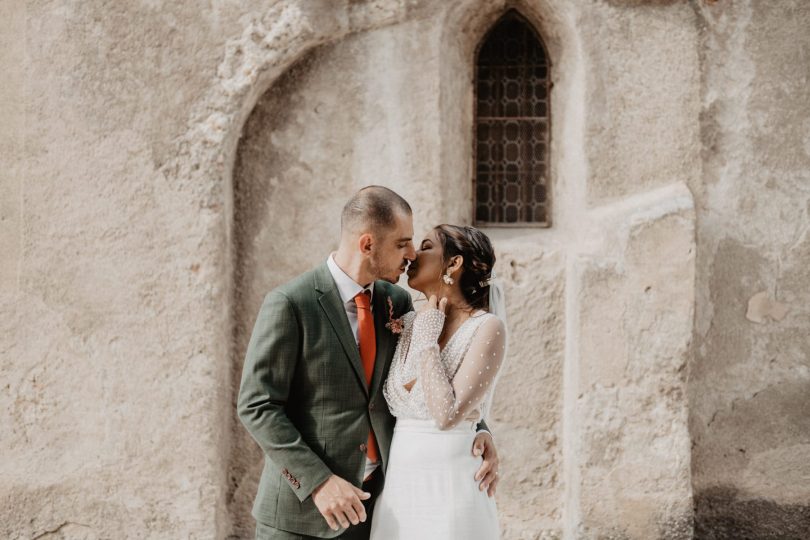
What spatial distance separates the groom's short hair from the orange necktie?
28cm

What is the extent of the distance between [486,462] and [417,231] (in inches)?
85.5

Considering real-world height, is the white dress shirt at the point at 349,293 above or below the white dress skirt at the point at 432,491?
above

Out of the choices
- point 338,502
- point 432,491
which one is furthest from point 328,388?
point 432,491

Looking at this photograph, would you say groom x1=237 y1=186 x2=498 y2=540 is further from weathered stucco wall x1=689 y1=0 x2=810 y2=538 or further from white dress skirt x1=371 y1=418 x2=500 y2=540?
weathered stucco wall x1=689 y1=0 x2=810 y2=538

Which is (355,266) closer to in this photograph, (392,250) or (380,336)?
(392,250)

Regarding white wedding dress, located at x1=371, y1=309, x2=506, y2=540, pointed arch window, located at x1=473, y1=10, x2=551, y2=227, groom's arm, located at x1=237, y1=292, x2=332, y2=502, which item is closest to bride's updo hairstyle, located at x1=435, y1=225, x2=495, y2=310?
white wedding dress, located at x1=371, y1=309, x2=506, y2=540

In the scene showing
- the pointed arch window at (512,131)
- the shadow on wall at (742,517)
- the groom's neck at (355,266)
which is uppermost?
the pointed arch window at (512,131)

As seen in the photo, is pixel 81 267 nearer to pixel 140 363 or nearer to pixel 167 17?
pixel 140 363

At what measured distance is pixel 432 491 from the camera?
3109 mm

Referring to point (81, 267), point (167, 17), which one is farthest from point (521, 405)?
point (167, 17)

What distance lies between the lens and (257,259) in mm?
5215

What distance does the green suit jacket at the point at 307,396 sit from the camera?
3.06 metres

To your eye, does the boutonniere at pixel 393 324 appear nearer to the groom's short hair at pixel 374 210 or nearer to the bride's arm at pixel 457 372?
the bride's arm at pixel 457 372

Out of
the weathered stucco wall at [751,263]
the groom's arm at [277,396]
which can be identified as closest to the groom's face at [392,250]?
the groom's arm at [277,396]
